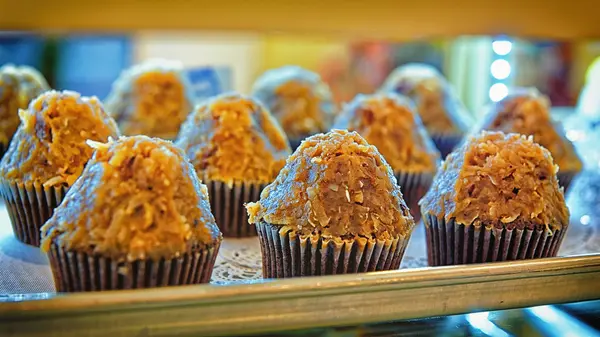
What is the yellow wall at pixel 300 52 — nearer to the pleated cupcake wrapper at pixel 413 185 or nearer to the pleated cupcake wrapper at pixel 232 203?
the pleated cupcake wrapper at pixel 413 185

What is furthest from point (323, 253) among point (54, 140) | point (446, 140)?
point (446, 140)

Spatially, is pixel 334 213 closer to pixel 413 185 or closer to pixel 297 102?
pixel 413 185

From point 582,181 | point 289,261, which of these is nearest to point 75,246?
point 289,261

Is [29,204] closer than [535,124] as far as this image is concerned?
Yes

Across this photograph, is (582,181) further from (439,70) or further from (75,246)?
(75,246)

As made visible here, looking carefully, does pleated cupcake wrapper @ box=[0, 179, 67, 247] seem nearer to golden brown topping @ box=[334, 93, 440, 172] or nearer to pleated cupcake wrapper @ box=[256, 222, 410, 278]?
pleated cupcake wrapper @ box=[256, 222, 410, 278]

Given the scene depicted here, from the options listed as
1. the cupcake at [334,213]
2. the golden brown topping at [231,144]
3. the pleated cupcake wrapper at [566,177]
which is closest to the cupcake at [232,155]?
the golden brown topping at [231,144]

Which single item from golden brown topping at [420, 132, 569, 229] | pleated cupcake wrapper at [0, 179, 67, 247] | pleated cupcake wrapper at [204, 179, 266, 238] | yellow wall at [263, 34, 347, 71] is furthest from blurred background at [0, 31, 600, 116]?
golden brown topping at [420, 132, 569, 229]
